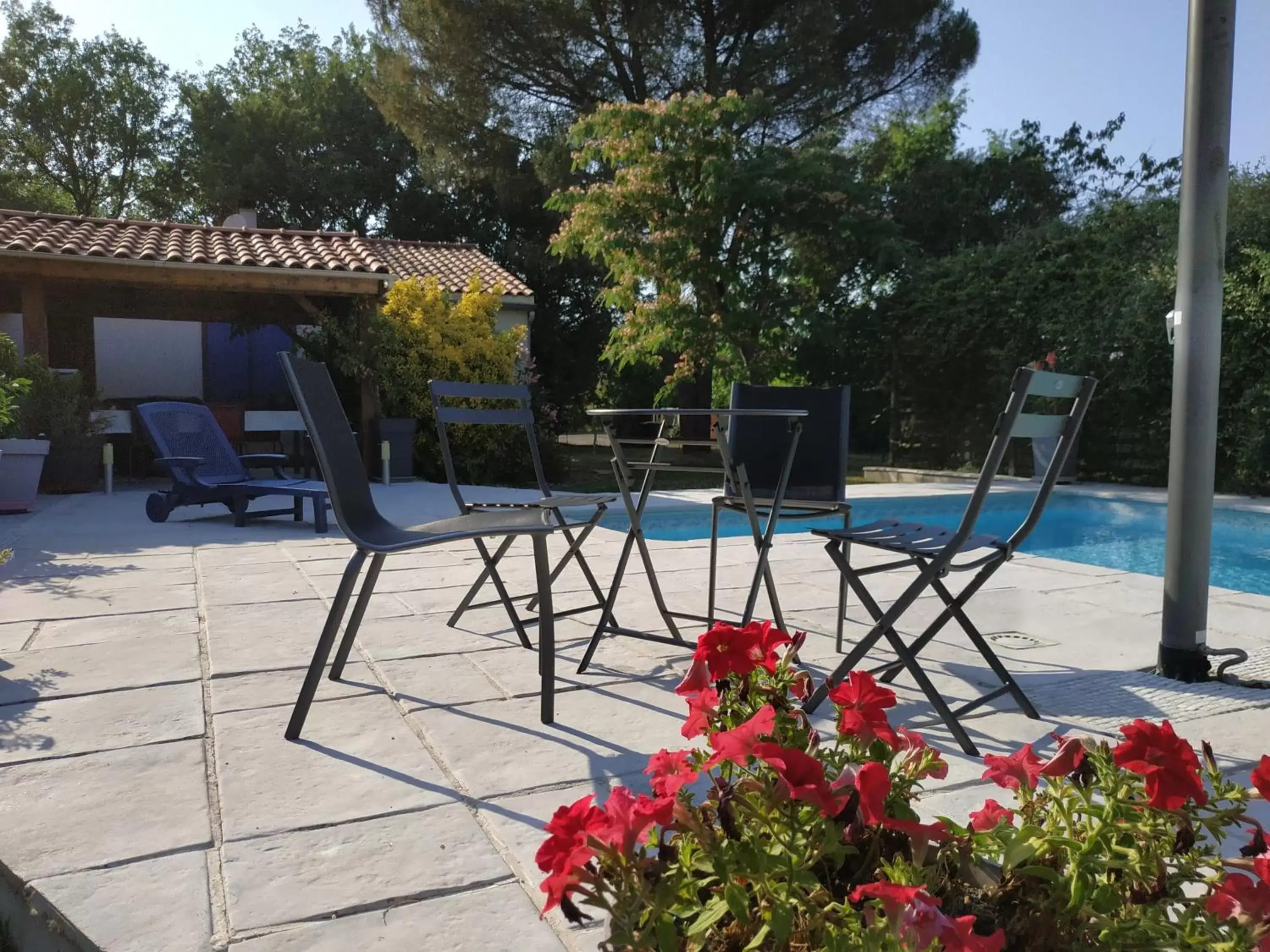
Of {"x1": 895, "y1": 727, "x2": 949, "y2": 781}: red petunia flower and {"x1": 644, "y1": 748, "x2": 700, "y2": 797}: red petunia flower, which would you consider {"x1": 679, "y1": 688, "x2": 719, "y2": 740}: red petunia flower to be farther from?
{"x1": 895, "y1": 727, "x2": 949, "y2": 781}: red petunia flower

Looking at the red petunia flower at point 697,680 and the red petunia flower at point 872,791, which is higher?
the red petunia flower at point 697,680

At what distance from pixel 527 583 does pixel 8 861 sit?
106 inches

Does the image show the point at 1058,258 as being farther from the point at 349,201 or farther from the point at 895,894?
the point at 349,201

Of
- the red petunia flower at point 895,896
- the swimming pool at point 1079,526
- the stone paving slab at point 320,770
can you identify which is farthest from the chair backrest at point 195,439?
the red petunia flower at point 895,896

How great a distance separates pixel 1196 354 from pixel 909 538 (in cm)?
112

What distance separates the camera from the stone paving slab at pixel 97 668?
2609 mm

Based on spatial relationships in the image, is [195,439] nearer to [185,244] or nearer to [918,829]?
[185,244]

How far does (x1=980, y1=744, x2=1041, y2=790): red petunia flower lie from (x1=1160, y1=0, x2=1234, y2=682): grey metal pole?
2051 millimetres

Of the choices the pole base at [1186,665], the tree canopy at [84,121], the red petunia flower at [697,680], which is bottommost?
the pole base at [1186,665]

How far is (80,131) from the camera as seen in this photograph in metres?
24.1

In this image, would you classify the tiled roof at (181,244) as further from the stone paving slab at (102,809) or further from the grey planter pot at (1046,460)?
the stone paving slab at (102,809)

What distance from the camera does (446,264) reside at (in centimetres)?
1480

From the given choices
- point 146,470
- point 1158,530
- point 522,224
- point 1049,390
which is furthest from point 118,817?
point 522,224

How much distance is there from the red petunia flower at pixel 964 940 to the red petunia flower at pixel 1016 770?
254mm
